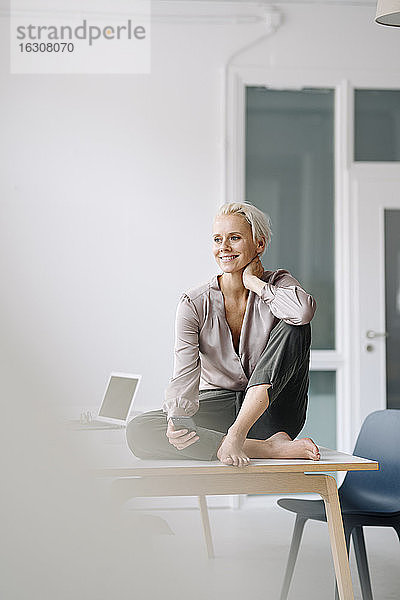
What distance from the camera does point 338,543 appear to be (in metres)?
1.54

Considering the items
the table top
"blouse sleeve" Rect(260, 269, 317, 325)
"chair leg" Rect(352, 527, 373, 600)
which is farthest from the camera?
"chair leg" Rect(352, 527, 373, 600)

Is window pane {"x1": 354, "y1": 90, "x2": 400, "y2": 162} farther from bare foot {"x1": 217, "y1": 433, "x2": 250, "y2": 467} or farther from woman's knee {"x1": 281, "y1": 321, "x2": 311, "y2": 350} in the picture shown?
bare foot {"x1": 217, "y1": 433, "x2": 250, "y2": 467}

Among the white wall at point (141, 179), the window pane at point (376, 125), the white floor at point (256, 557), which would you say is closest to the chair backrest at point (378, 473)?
the white floor at point (256, 557)

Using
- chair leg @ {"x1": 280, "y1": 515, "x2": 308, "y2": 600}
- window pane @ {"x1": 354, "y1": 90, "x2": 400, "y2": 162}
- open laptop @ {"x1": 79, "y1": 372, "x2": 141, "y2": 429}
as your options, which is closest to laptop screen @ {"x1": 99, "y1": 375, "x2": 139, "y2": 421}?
open laptop @ {"x1": 79, "y1": 372, "x2": 141, "y2": 429}

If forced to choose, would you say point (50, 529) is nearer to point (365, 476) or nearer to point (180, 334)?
point (180, 334)

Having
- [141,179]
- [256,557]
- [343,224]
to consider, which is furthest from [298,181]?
[256,557]

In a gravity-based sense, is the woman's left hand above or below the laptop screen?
above

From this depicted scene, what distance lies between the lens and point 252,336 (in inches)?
68.3

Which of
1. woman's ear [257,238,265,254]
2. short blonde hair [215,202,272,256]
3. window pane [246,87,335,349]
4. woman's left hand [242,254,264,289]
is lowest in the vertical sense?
woman's left hand [242,254,264,289]

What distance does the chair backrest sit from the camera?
6.70ft

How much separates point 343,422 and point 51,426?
3584 millimetres

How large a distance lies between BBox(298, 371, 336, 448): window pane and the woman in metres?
2.14

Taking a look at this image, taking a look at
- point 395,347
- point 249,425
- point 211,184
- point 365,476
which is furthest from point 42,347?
point 395,347

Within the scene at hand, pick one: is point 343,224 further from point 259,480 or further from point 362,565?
point 259,480
